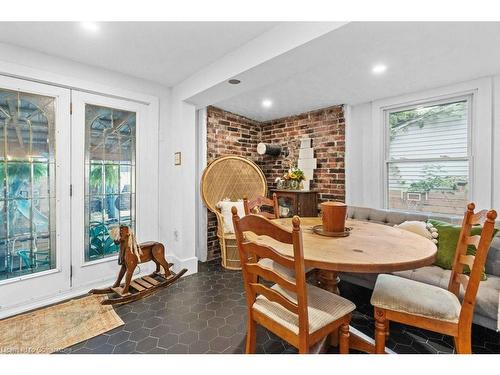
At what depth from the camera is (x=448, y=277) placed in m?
1.97

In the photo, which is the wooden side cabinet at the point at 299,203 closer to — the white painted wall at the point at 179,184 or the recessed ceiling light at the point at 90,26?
the white painted wall at the point at 179,184

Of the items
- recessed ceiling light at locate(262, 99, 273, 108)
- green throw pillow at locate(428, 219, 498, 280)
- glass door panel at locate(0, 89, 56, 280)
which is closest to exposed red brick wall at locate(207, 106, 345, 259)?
recessed ceiling light at locate(262, 99, 273, 108)

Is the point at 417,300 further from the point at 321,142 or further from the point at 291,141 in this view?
the point at 291,141

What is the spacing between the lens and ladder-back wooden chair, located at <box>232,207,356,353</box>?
1145 mm

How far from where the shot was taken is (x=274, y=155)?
164 inches

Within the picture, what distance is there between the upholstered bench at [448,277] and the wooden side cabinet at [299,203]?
2.38 feet

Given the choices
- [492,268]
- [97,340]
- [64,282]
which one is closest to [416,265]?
[492,268]

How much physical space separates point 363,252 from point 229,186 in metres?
2.48

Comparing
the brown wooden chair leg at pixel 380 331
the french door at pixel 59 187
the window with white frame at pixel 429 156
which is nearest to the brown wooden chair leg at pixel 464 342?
the brown wooden chair leg at pixel 380 331
